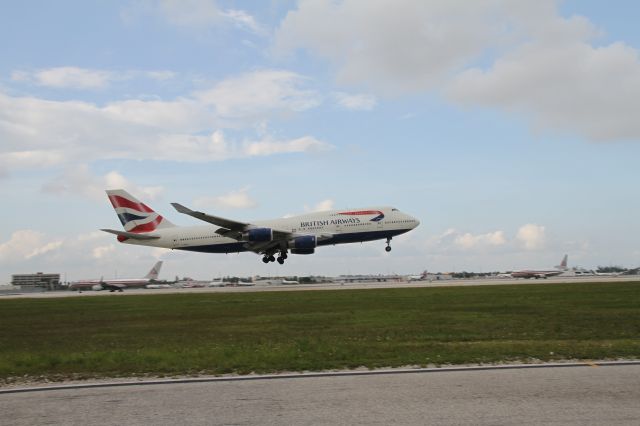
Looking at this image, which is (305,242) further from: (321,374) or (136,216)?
(321,374)

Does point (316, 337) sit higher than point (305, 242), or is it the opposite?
point (305, 242)

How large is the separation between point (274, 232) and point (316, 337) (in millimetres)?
36081

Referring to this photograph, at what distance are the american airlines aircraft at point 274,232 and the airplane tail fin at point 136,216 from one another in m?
0.10

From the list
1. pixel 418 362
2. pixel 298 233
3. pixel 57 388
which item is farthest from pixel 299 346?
pixel 298 233

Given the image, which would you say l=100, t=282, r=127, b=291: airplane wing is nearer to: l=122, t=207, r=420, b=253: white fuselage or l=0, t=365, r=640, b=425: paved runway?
l=122, t=207, r=420, b=253: white fuselage

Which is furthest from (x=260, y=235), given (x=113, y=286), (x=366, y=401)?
(x=113, y=286)

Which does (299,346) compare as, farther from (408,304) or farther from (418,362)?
(408,304)

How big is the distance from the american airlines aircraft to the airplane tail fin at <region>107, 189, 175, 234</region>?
98 millimetres

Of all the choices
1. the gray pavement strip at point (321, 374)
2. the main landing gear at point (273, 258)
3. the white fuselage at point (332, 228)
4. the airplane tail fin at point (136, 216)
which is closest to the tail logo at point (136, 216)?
the airplane tail fin at point (136, 216)

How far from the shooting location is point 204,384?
9.91 metres

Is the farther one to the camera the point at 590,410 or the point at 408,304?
the point at 408,304

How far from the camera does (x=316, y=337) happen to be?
55.5 feet

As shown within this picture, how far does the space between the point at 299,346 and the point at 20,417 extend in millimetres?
7206

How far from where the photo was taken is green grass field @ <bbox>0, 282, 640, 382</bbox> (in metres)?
12.0
